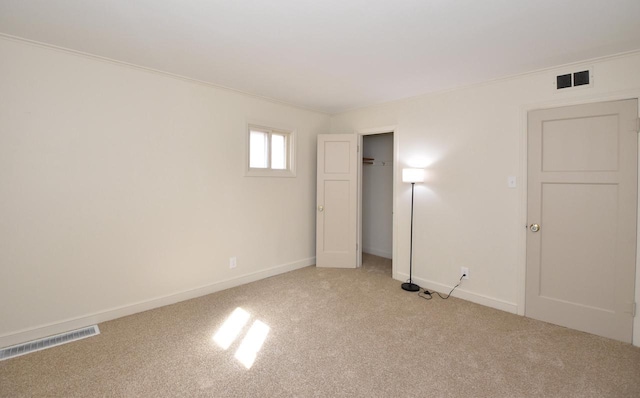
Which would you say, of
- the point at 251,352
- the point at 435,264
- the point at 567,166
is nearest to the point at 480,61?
the point at 567,166

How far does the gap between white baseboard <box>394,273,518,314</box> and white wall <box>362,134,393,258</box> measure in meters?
1.39

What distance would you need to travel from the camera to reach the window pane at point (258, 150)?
4008 millimetres

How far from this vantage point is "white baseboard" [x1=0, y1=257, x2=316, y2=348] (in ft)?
7.93

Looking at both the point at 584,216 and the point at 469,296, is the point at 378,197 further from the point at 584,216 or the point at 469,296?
the point at 584,216

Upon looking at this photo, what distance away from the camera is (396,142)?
4055mm

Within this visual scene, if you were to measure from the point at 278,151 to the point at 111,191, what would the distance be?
2172 millimetres

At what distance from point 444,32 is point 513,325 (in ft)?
8.76

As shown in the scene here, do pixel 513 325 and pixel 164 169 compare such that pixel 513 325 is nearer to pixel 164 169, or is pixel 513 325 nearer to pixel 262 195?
pixel 262 195

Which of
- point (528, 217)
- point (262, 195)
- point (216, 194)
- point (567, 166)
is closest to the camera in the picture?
point (567, 166)

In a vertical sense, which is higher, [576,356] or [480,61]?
[480,61]

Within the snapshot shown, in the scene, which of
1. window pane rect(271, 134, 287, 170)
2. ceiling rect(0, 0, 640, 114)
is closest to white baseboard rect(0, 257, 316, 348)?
window pane rect(271, 134, 287, 170)

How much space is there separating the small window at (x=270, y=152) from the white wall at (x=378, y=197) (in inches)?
69.4

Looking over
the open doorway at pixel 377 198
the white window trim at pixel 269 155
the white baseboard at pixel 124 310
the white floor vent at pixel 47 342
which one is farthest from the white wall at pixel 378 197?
the white floor vent at pixel 47 342

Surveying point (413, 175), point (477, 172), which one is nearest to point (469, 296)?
point (477, 172)
